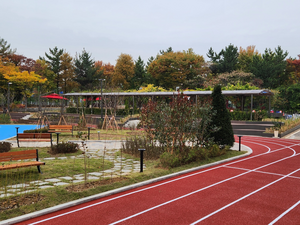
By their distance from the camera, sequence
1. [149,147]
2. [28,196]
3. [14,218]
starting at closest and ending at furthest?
[14,218] → [28,196] → [149,147]

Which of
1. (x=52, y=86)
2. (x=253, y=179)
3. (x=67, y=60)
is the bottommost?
(x=253, y=179)


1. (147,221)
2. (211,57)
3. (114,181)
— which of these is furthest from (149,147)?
(211,57)

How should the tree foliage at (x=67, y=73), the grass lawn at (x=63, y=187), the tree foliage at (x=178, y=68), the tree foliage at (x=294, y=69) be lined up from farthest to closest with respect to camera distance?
1. the tree foliage at (x=67, y=73)
2. the tree foliage at (x=294, y=69)
3. the tree foliage at (x=178, y=68)
4. the grass lawn at (x=63, y=187)

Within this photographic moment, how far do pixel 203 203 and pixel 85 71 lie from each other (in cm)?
4991

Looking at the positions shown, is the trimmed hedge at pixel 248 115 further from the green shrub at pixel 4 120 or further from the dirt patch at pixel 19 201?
the green shrub at pixel 4 120

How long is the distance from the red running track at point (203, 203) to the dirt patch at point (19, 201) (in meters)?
0.64

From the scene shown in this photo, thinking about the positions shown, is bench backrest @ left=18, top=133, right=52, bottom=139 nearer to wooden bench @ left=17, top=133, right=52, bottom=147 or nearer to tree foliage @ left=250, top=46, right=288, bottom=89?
wooden bench @ left=17, top=133, right=52, bottom=147

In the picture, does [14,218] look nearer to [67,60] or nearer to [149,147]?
[149,147]

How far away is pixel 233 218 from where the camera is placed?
16.0ft

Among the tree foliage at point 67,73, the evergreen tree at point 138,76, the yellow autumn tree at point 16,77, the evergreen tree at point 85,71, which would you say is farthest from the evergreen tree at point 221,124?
the tree foliage at point 67,73

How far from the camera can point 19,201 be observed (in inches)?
206

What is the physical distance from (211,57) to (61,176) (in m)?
44.3

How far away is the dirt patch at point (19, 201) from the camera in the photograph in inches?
→ 197

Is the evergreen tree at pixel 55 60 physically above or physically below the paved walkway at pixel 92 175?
above
